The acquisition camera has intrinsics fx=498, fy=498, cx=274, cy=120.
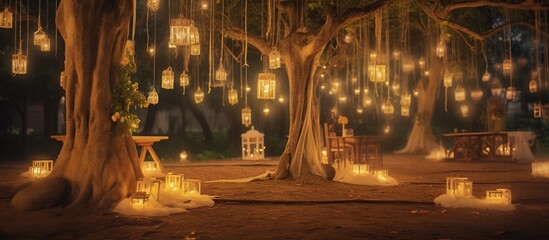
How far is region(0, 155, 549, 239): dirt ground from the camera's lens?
16.5 ft

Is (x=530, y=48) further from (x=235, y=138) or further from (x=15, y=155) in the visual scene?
(x=15, y=155)

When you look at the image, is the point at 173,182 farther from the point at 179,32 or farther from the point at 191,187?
the point at 179,32

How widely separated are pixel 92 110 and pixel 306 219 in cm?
338

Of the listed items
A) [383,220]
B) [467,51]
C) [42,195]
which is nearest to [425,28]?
[467,51]

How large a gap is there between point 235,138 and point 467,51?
1093cm

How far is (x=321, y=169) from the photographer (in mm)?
10219

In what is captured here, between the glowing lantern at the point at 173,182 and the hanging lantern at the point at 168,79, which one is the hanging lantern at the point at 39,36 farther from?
the glowing lantern at the point at 173,182

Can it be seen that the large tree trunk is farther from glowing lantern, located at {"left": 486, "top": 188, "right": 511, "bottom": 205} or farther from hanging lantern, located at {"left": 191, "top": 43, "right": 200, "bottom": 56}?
glowing lantern, located at {"left": 486, "top": 188, "right": 511, "bottom": 205}

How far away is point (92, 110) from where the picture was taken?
6.95 m

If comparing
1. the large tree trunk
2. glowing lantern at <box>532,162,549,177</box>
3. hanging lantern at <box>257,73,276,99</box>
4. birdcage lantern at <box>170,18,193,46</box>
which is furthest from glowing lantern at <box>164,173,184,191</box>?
glowing lantern at <box>532,162,549,177</box>

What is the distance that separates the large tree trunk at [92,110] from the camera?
6738mm

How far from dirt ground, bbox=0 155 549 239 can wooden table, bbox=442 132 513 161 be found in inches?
287

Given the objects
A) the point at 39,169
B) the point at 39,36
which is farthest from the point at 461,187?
the point at 39,169

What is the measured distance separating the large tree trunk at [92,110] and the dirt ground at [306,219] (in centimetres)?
54
